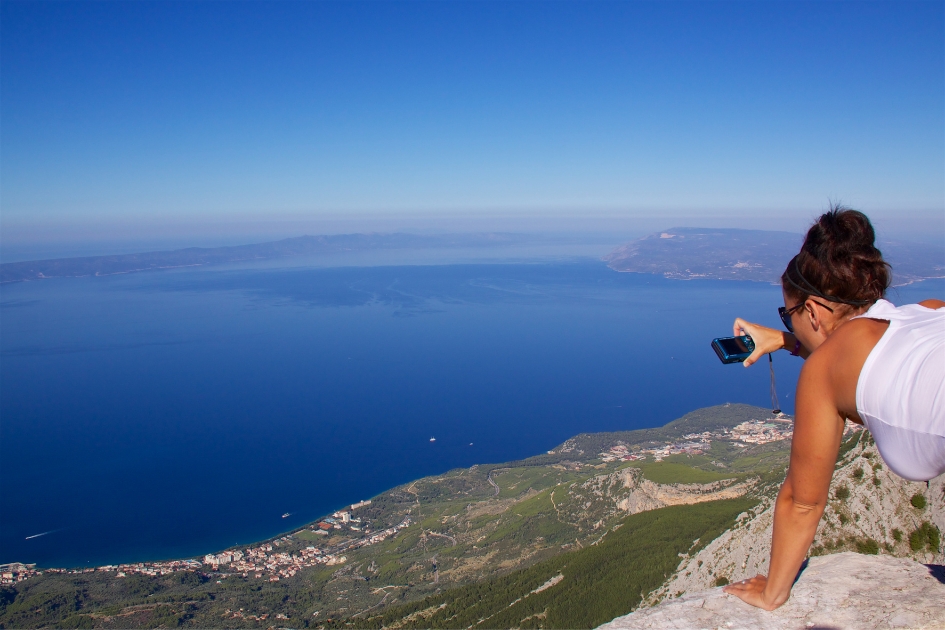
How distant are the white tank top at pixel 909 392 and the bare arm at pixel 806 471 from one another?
11 centimetres

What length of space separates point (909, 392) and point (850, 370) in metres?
0.13

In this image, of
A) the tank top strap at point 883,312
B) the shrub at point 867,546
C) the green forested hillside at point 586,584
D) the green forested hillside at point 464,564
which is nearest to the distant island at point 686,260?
the green forested hillside at point 464,564

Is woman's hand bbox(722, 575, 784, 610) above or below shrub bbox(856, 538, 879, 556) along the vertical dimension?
above

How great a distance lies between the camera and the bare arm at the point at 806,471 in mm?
1470

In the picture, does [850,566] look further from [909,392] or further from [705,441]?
[705,441]

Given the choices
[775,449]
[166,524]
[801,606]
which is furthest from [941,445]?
[166,524]

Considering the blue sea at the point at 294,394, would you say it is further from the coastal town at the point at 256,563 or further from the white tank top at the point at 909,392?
the white tank top at the point at 909,392

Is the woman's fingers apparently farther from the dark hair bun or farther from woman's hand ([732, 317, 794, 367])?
the dark hair bun

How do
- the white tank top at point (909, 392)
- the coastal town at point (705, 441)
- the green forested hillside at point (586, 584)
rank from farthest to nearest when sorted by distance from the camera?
the coastal town at point (705, 441) < the green forested hillside at point (586, 584) < the white tank top at point (909, 392)

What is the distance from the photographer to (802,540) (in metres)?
1.80

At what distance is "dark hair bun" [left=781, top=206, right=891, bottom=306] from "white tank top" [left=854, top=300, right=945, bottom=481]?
23 cm

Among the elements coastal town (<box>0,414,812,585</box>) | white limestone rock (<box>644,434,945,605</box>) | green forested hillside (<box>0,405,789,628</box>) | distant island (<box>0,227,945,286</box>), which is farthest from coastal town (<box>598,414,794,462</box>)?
distant island (<box>0,227,945,286</box>)

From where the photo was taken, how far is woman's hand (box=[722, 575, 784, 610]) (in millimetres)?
2201

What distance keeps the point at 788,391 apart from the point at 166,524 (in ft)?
166
